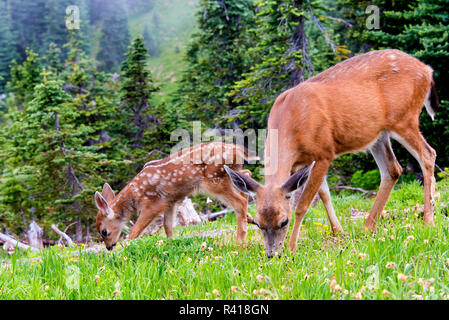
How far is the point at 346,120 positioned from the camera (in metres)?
4.98

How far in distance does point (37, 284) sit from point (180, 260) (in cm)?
133

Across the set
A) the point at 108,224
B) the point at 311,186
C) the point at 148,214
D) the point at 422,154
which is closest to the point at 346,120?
the point at 311,186

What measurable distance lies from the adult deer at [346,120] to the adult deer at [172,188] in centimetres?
171

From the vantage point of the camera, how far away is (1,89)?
59438 mm

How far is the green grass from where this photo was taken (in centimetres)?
277

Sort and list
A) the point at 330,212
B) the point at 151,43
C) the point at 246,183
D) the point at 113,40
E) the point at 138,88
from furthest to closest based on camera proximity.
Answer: the point at 151,43
the point at 113,40
the point at 138,88
the point at 330,212
the point at 246,183

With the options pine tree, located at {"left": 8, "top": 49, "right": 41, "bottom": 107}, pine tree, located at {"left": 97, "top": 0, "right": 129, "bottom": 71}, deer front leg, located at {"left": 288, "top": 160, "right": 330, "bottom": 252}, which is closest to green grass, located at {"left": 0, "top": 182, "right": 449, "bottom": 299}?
deer front leg, located at {"left": 288, "top": 160, "right": 330, "bottom": 252}

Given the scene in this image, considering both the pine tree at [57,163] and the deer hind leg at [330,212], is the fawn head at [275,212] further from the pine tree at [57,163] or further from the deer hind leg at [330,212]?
the pine tree at [57,163]

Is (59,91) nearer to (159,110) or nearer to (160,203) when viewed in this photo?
(159,110)

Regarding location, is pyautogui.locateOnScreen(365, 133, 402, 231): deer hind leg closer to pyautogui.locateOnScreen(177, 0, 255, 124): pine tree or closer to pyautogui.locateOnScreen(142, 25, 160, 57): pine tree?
pyautogui.locateOnScreen(177, 0, 255, 124): pine tree

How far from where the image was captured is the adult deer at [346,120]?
4770 millimetres

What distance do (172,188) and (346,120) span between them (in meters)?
3.40

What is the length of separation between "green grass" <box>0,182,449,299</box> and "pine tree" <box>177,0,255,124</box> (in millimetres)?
13746
